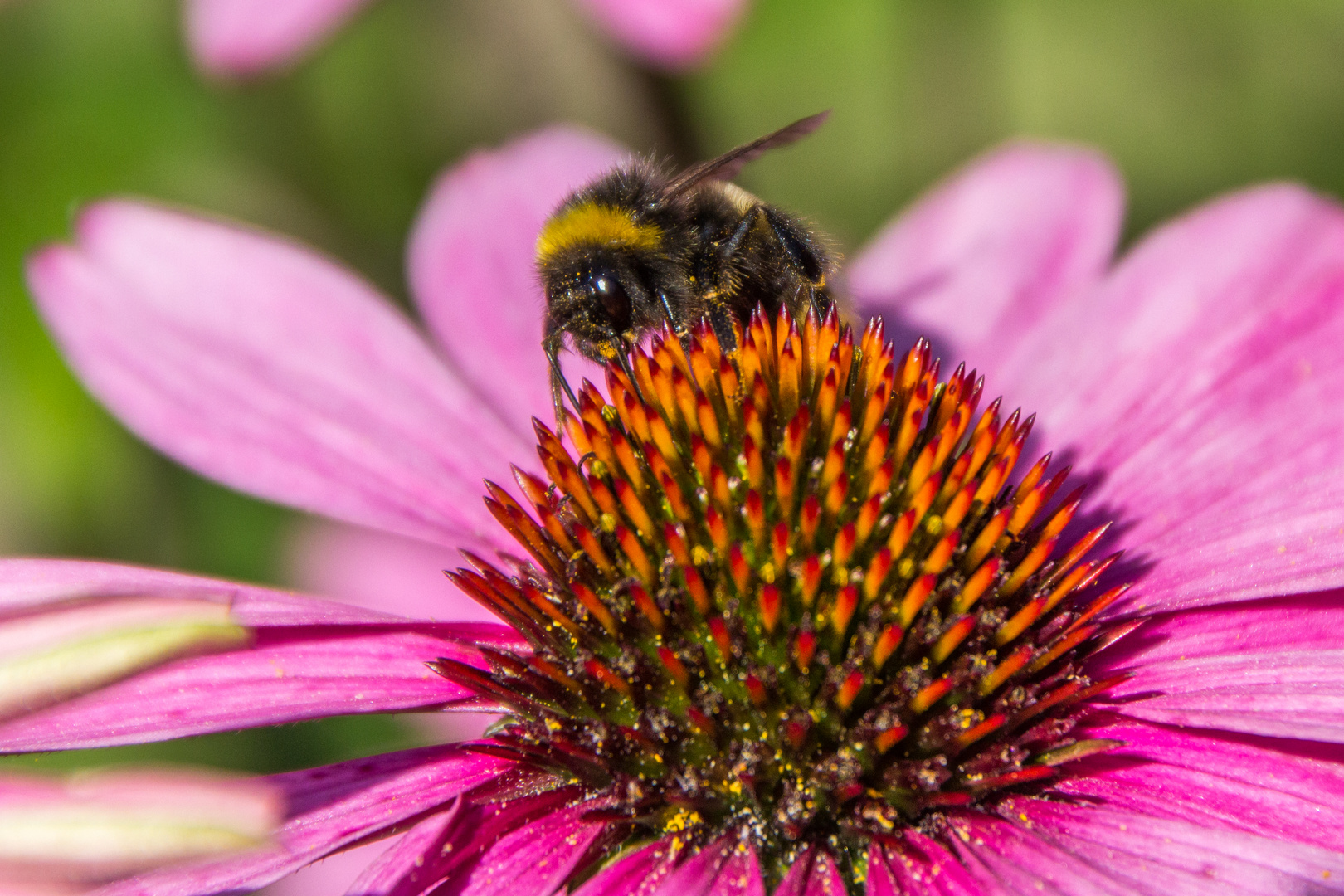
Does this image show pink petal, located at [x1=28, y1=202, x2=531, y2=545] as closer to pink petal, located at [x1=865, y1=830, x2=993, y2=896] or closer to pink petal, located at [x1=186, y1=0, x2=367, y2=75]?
pink petal, located at [x1=186, y1=0, x2=367, y2=75]

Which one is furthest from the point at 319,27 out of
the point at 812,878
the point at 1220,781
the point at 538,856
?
the point at 1220,781

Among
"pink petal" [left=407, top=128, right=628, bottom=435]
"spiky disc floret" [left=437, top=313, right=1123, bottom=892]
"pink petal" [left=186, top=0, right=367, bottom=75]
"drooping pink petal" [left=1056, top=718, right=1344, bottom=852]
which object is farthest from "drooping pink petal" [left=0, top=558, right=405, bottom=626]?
"pink petal" [left=186, top=0, right=367, bottom=75]

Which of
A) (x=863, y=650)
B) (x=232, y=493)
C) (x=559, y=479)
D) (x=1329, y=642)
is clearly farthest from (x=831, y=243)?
(x=232, y=493)

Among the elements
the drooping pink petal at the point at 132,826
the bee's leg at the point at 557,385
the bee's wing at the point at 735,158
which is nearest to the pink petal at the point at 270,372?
the bee's leg at the point at 557,385

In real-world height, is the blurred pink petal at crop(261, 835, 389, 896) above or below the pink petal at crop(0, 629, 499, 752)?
above

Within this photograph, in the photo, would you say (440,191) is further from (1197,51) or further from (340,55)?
(1197,51)
